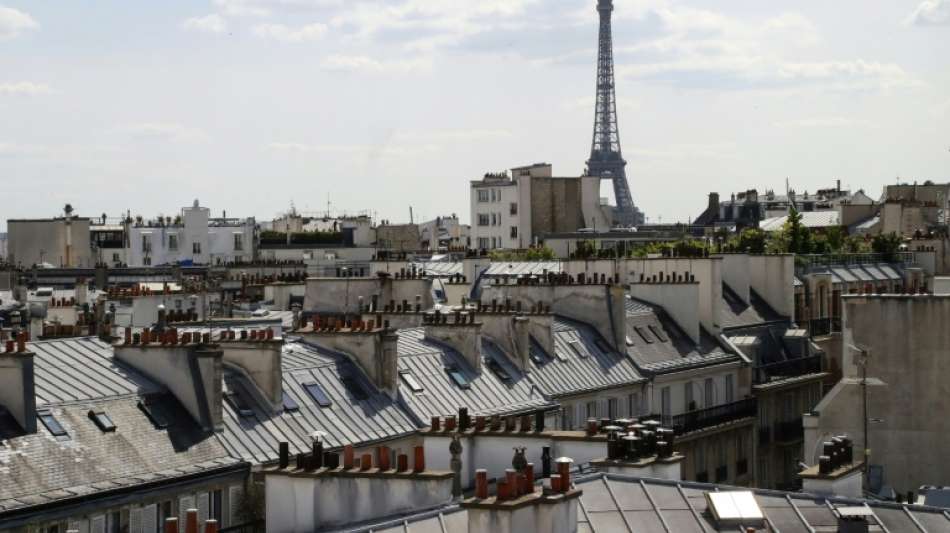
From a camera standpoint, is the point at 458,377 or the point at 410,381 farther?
the point at 458,377

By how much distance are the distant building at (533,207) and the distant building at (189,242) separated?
1559cm

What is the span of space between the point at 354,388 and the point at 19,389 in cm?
1005

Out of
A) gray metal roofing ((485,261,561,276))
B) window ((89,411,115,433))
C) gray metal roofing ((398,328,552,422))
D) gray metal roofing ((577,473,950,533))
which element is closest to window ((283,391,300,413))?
gray metal roofing ((398,328,552,422))

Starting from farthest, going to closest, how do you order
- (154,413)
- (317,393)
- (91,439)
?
(317,393) → (154,413) → (91,439)

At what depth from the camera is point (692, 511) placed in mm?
21891

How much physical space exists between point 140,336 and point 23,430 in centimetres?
648

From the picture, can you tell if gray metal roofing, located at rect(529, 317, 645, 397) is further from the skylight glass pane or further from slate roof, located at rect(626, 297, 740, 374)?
the skylight glass pane

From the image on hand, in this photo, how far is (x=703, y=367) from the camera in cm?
5225

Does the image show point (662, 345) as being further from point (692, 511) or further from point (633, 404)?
point (692, 511)

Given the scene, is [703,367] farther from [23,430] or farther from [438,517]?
[438,517]

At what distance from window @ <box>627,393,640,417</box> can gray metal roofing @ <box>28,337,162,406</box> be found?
18007 millimetres

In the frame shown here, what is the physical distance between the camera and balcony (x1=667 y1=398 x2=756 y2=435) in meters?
49.3

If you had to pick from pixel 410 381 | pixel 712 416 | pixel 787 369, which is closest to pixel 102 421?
pixel 410 381

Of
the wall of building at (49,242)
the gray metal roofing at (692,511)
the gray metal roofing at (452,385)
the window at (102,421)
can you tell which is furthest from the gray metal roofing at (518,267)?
the gray metal roofing at (692,511)
